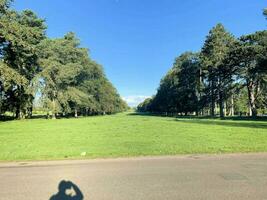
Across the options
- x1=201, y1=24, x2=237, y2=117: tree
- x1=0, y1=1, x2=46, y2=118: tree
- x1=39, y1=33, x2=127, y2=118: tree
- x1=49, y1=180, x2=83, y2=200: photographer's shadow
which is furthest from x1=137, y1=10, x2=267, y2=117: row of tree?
x1=49, y1=180, x2=83, y2=200: photographer's shadow

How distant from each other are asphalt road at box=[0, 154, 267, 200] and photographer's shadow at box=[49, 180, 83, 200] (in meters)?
0.08

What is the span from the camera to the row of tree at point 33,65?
1746 inches

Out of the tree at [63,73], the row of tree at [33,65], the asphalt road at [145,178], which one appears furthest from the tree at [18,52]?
the asphalt road at [145,178]

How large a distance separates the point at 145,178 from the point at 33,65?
5569 cm

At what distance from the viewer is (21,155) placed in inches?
555

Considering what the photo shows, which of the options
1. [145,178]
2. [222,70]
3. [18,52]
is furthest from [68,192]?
[222,70]

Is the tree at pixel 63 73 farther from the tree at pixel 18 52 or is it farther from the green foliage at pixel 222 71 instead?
the green foliage at pixel 222 71

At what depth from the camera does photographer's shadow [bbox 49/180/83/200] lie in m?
7.19

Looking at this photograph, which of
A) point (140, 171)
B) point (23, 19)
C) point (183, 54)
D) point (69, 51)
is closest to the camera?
point (140, 171)

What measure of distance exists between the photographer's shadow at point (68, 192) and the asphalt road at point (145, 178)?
0.25 ft

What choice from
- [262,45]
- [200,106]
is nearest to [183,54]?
[200,106]

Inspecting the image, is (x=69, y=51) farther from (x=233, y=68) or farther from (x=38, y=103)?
(x=233, y=68)

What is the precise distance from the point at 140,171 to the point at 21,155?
642 centimetres

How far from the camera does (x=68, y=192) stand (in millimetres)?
7664
